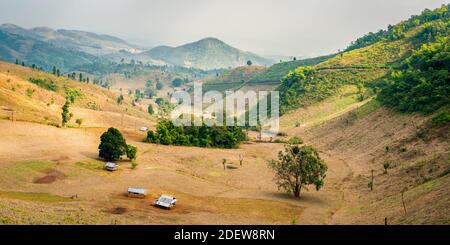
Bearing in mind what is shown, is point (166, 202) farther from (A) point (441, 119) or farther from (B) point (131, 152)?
(A) point (441, 119)

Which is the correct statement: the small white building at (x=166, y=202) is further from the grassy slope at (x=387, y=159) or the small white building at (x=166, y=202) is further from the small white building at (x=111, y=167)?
the small white building at (x=111, y=167)

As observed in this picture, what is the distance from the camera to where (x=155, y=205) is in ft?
200

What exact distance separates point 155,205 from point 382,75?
518 ft

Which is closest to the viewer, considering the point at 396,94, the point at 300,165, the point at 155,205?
the point at 155,205

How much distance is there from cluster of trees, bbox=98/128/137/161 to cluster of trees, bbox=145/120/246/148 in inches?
1045

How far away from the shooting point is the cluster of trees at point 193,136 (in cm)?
12012

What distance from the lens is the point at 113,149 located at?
295ft

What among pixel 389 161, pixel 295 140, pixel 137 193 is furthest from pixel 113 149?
pixel 295 140

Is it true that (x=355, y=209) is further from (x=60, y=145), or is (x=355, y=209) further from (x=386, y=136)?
(x=60, y=145)

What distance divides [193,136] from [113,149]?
128 feet

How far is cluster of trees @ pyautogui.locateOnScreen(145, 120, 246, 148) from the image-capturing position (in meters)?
120

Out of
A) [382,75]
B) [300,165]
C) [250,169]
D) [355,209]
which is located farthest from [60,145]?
[382,75]

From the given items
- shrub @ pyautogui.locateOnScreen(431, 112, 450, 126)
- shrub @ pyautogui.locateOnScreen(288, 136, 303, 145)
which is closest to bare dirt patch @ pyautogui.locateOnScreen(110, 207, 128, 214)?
shrub @ pyautogui.locateOnScreen(431, 112, 450, 126)
